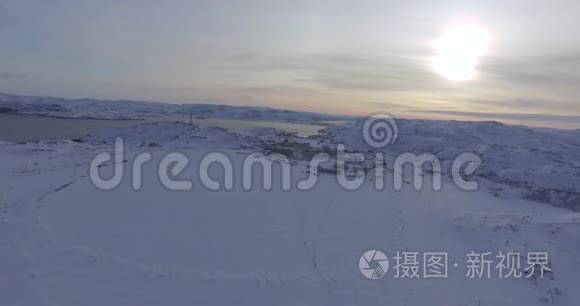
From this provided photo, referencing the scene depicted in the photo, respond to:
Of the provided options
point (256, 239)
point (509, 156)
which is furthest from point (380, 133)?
point (256, 239)

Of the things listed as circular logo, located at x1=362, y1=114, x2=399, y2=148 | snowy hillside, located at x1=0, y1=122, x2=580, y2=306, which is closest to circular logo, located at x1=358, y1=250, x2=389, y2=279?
snowy hillside, located at x1=0, y1=122, x2=580, y2=306

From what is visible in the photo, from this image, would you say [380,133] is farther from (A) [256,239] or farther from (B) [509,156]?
(A) [256,239]

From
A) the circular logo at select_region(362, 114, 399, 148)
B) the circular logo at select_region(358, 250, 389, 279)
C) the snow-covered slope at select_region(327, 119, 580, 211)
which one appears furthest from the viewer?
the circular logo at select_region(362, 114, 399, 148)

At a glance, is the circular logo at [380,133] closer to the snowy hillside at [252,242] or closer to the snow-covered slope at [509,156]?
the snow-covered slope at [509,156]

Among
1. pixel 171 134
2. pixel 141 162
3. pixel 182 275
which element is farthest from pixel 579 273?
pixel 171 134

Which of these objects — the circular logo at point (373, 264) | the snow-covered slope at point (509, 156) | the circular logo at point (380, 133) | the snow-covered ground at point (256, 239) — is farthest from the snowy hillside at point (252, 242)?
the circular logo at point (380, 133)

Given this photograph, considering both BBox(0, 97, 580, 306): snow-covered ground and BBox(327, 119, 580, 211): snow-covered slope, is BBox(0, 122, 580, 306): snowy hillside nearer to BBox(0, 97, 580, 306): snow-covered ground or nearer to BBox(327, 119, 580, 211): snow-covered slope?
Answer: BBox(0, 97, 580, 306): snow-covered ground
